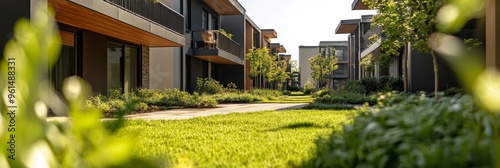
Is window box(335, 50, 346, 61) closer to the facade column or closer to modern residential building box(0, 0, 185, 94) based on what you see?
modern residential building box(0, 0, 185, 94)

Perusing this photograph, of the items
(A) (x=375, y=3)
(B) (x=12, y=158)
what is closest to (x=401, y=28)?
(A) (x=375, y=3)

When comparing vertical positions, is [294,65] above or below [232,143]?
above

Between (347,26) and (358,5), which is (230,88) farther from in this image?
(347,26)

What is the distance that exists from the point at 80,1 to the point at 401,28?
7.31 m

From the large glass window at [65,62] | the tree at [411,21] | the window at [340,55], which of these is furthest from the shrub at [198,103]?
the window at [340,55]

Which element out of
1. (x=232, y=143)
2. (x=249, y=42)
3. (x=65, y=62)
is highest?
(x=249, y=42)

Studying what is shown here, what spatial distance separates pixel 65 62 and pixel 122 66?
3.82 meters

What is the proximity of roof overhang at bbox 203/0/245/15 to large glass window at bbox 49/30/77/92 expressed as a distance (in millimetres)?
12048

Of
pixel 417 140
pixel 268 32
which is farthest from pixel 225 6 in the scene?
pixel 417 140

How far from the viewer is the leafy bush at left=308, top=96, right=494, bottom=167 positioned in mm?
1798

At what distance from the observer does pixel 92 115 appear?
0.47 m

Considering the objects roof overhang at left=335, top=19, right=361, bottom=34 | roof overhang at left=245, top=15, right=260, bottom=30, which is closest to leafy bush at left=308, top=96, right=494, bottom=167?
roof overhang at left=245, top=15, right=260, bottom=30

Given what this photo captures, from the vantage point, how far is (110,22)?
38.4 feet

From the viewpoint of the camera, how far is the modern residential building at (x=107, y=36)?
9.46 meters
